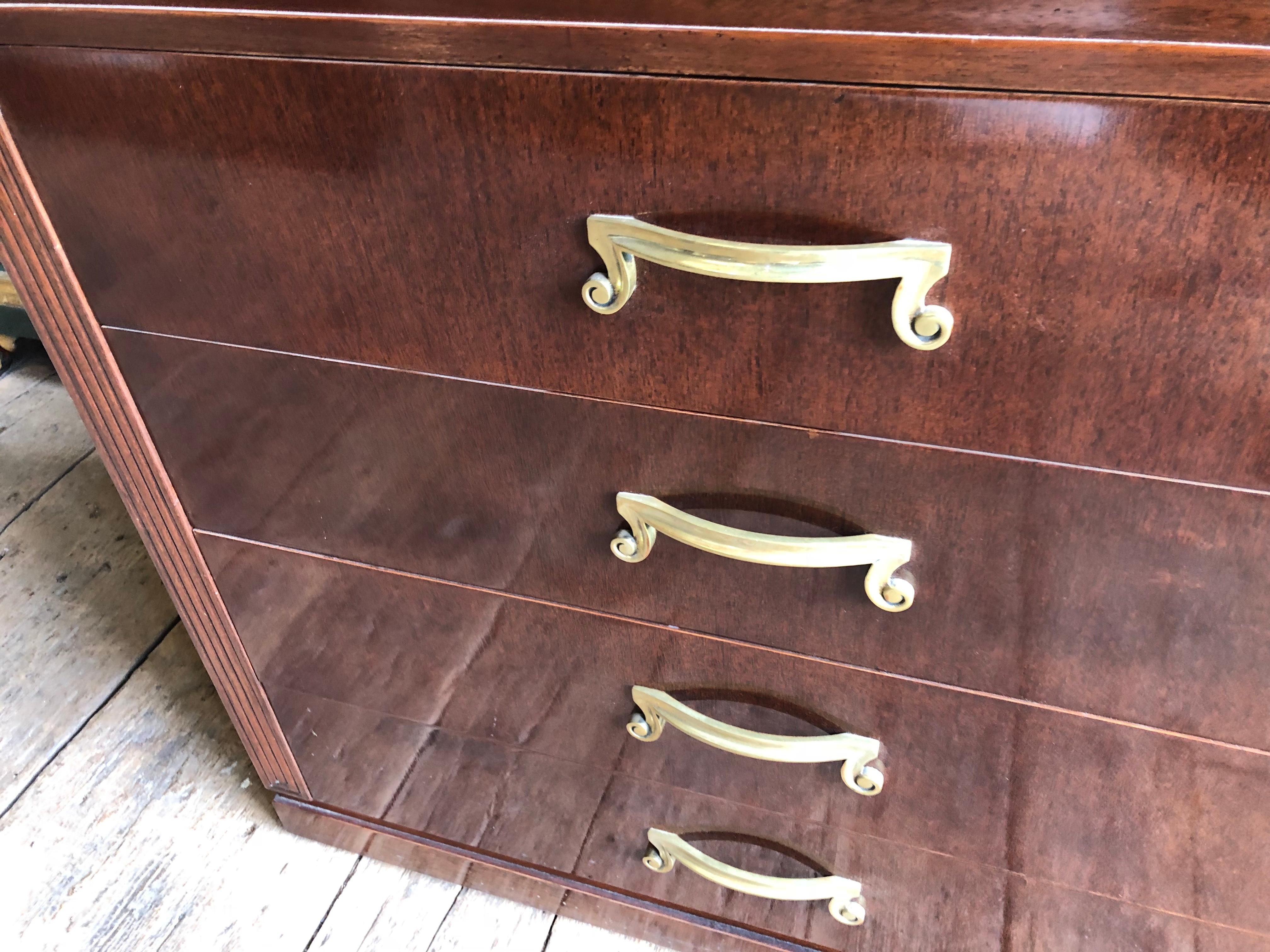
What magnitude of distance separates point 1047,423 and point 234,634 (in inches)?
24.4

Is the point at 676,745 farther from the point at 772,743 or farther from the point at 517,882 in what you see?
the point at 517,882

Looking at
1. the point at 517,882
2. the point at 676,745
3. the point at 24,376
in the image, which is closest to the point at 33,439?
the point at 24,376

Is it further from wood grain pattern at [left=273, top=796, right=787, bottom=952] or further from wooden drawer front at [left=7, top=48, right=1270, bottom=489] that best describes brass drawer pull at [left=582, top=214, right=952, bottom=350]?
wood grain pattern at [left=273, top=796, right=787, bottom=952]

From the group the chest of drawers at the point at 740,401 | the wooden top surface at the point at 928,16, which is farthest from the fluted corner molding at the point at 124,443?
the wooden top surface at the point at 928,16

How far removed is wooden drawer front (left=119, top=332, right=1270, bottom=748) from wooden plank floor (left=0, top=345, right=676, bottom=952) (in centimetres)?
43

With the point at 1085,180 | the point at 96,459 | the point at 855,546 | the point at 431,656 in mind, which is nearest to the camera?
the point at 1085,180

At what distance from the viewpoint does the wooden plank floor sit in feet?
2.91

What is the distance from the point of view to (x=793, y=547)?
1.65 feet

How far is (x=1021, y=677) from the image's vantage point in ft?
1.73

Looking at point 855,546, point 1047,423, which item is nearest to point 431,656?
point 855,546

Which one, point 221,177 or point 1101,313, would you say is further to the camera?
point 221,177

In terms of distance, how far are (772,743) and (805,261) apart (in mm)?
332

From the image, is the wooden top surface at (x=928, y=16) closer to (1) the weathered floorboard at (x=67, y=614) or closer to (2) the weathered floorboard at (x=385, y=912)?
(2) the weathered floorboard at (x=385, y=912)

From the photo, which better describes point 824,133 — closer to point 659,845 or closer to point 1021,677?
point 1021,677
